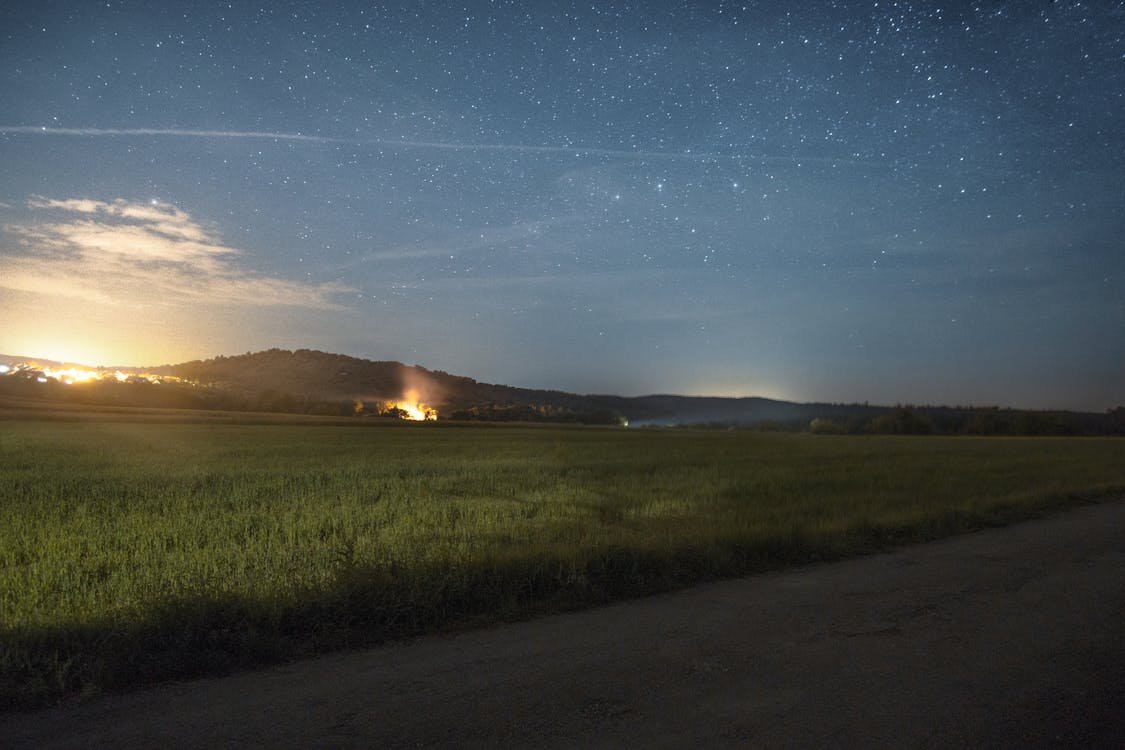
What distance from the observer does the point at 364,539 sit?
34.0 feet

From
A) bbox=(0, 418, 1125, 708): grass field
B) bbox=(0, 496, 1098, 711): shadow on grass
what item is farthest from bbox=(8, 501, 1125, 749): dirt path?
bbox=(0, 418, 1125, 708): grass field

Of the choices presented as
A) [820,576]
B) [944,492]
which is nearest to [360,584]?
[820,576]

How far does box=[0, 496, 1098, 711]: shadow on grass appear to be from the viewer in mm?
5398

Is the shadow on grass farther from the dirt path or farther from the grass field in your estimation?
the dirt path

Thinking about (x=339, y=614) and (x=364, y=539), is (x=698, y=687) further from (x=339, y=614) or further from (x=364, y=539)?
(x=364, y=539)

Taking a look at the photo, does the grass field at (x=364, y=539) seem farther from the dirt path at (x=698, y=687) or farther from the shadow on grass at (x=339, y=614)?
the dirt path at (x=698, y=687)

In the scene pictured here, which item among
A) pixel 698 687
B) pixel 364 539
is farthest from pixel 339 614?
pixel 364 539

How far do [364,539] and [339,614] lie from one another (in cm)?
368

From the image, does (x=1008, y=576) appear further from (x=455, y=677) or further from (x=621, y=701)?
(x=455, y=677)

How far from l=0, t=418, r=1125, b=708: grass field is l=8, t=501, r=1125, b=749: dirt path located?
2.39 ft

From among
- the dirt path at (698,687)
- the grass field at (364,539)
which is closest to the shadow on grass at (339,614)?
the grass field at (364,539)

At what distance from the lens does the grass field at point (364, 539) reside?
20.1 feet

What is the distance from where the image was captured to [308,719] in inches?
182

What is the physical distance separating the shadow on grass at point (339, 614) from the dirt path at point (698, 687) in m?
0.33
